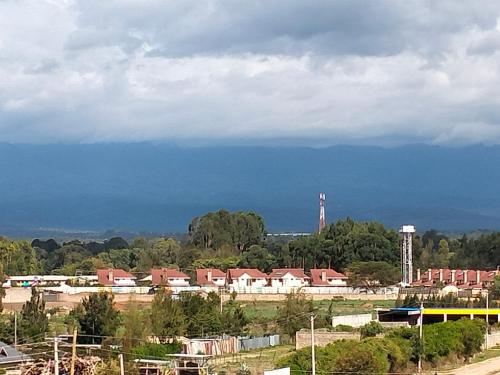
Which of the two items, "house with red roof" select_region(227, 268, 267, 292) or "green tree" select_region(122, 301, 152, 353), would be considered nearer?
"green tree" select_region(122, 301, 152, 353)

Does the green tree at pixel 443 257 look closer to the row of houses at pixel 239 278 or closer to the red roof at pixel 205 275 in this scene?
the row of houses at pixel 239 278

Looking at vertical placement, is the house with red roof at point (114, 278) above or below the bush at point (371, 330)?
above

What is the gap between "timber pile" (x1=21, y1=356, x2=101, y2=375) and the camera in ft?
103

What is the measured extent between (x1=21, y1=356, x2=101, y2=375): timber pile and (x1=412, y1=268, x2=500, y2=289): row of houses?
59118mm

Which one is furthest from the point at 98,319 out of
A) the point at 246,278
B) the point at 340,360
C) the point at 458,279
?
the point at 458,279

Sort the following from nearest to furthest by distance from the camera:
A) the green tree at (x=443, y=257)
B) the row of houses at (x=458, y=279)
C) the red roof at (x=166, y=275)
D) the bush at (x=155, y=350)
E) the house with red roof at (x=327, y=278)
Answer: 1. the bush at (x=155, y=350)
2. the row of houses at (x=458, y=279)
3. the red roof at (x=166, y=275)
4. the house with red roof at (x=327, y=278)
5. the green tree at (x=443, y=257)

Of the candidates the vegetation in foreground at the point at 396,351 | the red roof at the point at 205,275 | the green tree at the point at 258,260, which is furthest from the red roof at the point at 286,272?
the vegetation in foreground at the point at 396,351

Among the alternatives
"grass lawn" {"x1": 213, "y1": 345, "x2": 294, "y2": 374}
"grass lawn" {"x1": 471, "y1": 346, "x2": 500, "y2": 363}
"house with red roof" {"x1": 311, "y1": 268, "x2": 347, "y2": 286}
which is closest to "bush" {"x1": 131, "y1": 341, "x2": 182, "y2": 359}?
"grass lawn" {"x1": 213, "y1": 345, "x2": 294, "y2": 374}

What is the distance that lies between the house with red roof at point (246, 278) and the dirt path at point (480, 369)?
48355 mm

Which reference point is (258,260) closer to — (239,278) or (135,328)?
(239,278)

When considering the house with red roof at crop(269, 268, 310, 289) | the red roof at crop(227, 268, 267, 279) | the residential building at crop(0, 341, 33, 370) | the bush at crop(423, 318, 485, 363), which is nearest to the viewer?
the residential building at crop(0, 341, 33, 370)

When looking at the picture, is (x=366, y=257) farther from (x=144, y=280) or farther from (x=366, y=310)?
(x=366, y=310)

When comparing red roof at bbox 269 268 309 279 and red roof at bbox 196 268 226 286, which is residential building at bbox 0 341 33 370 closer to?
red roof at bbox 196 268 226 286

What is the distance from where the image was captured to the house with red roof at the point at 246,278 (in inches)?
3750
